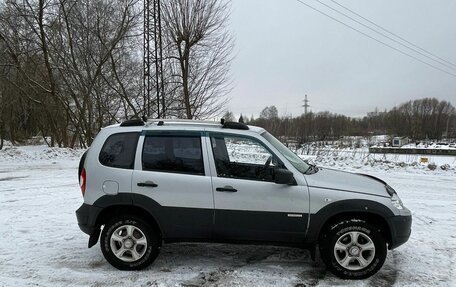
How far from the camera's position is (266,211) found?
4.52 m

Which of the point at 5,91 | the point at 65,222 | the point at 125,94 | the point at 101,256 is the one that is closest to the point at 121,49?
the point at 125,94

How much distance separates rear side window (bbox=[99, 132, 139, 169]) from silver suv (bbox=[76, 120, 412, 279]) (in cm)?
1

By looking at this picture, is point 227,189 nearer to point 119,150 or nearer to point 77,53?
point 119,150

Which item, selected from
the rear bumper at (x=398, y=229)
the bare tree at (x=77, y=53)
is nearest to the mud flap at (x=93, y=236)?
the rear bumper at (x=398, y=229)

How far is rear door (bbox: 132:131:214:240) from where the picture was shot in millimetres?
4621

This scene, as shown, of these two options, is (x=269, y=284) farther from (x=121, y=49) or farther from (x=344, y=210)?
(x=121, y=49)

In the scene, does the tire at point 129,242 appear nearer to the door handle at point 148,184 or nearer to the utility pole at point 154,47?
the door handle at point 148,184

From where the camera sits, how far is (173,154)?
4.77 m

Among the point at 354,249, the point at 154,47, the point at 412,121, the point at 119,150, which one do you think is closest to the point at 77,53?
the point at 154,47

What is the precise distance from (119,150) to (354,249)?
3190 millimetres

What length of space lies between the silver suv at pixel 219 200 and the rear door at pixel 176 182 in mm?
13

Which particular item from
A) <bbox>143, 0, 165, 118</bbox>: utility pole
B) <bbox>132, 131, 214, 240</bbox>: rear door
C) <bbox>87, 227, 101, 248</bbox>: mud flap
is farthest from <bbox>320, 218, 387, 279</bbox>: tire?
<bbox>143, 0, 165, 118</bbox>: utility pole

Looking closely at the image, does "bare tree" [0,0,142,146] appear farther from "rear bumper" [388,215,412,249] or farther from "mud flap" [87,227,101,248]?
"rear bumper" [388,215,412,249]

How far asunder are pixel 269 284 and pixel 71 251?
299 cm
